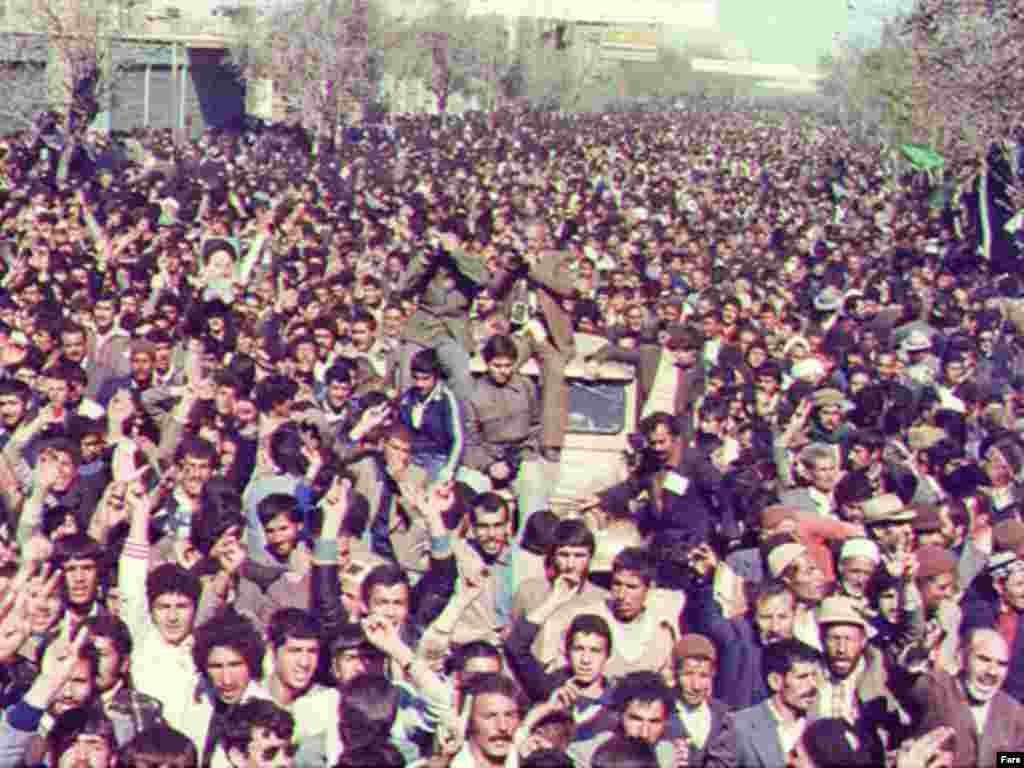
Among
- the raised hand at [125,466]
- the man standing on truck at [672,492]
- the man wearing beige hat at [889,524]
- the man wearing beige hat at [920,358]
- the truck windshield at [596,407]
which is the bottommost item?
the man wearing beige hat at [920,358]

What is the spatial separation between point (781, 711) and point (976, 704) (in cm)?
59

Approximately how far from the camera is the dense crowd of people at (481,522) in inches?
242

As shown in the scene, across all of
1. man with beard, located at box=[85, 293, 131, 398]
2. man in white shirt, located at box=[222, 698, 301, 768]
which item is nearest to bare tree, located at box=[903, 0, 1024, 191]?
man with beard, located at box=[85, 293, 131, 398]

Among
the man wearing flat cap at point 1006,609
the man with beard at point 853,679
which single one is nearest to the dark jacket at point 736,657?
the man with beard at point 853,679

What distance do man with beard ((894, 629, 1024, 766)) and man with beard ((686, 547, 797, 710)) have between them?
Answer: 60 centimetres

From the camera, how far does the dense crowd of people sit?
20.1 ft

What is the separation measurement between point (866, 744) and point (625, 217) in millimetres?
21020

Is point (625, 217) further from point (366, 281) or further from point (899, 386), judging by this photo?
point (899, 386)

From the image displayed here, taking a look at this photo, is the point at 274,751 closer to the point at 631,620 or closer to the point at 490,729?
the point at 490,729

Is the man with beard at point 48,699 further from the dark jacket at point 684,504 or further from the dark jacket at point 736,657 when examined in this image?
the dark jacket at point 684,504

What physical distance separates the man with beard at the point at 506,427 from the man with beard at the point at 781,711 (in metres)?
3.22

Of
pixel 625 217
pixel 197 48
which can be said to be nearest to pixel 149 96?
pixel 197 48

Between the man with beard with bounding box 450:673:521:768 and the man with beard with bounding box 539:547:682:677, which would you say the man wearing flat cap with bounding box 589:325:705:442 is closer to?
the man with beard with bounding box 539:547:682:677

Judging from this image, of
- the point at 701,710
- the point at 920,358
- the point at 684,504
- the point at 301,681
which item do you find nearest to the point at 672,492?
the point at 684,504
